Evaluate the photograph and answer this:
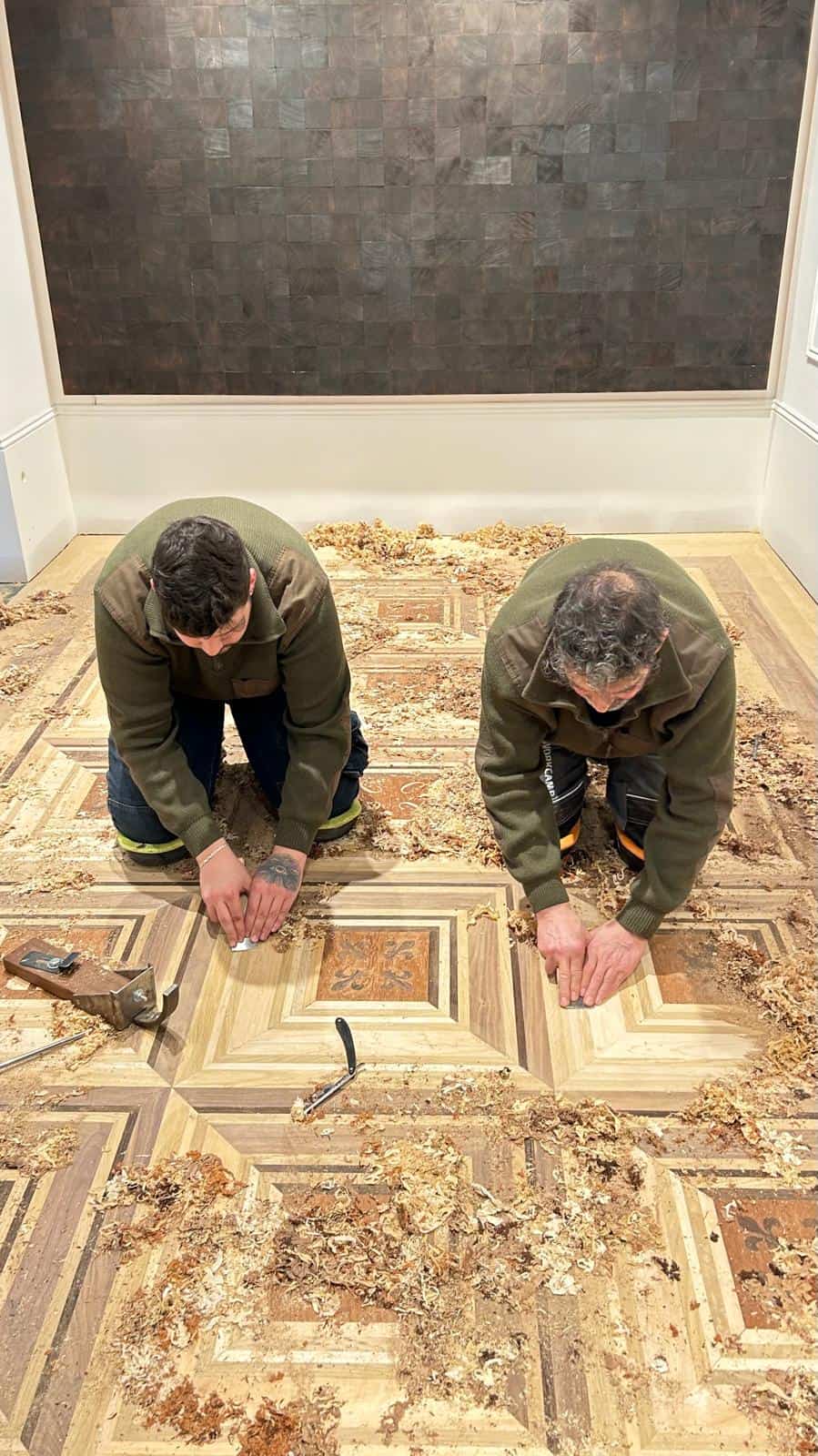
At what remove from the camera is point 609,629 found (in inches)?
52.4

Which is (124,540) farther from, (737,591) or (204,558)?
(737,591)

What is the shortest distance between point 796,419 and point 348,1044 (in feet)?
9.24

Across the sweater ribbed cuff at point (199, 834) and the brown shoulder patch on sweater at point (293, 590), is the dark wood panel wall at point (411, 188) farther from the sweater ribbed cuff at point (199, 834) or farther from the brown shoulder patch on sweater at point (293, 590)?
the sweater ribbed cuff at point (199, 834)

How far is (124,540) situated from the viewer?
5.94 feet

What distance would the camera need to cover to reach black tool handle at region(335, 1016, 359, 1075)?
1641 mm

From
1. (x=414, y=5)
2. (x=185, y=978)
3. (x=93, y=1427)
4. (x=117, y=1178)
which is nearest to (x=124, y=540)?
(x=185, y=978)

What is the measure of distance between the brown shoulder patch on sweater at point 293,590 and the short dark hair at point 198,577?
0.23m

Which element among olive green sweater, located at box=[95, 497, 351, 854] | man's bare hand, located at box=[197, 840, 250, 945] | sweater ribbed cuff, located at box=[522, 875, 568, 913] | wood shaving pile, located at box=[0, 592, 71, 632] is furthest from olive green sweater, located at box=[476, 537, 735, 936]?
wood shaving pile, located at box=[0, 592, 71, 632]

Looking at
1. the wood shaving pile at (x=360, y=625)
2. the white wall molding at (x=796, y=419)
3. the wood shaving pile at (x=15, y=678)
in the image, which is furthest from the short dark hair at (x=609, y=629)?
the white wall molding at (x=796, y=419)

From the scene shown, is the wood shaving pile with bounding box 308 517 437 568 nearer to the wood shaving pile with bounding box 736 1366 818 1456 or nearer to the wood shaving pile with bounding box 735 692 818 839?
the wood shaving pile with bounding box 735 692 818 839

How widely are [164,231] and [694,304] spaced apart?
6.01 ft

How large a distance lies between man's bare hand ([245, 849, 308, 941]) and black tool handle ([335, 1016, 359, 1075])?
302mm

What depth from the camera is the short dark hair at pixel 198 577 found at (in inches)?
58.5

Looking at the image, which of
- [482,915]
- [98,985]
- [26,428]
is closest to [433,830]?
[482,915]
